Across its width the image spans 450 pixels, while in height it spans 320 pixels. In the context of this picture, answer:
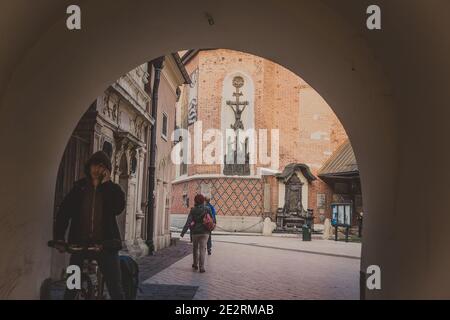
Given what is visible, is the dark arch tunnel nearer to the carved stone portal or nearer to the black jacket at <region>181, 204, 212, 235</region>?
the black jacket at <region>181, 204, 212, 235</region>

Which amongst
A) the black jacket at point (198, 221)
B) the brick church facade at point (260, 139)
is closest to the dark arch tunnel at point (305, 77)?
the black jacket at point (198, 221)

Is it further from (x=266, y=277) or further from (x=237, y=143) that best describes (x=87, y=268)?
(x=237, y=143)

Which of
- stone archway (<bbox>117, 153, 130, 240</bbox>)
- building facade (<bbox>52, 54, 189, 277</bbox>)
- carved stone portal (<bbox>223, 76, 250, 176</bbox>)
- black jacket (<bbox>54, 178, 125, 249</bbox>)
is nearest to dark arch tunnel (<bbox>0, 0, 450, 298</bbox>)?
black jacket (<bbox>54, 178, 125, 249</bbox>)

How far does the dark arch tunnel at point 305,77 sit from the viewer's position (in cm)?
434

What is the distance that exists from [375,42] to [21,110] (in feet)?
12.4

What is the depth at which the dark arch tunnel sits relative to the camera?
434 centimetres

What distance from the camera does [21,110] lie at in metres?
5.25

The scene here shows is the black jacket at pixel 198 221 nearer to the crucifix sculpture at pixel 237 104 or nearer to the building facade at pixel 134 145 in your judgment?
the building facade at pixel 134 145

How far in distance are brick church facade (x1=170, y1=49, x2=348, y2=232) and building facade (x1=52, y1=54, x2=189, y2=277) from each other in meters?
11.4

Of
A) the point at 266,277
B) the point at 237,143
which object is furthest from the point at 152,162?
the point at 237,143

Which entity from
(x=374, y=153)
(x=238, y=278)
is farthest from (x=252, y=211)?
(x=374, y=153)

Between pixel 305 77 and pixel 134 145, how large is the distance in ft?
21.2

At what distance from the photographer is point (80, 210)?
6.38 meters

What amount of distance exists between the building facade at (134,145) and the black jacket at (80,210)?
257cm
